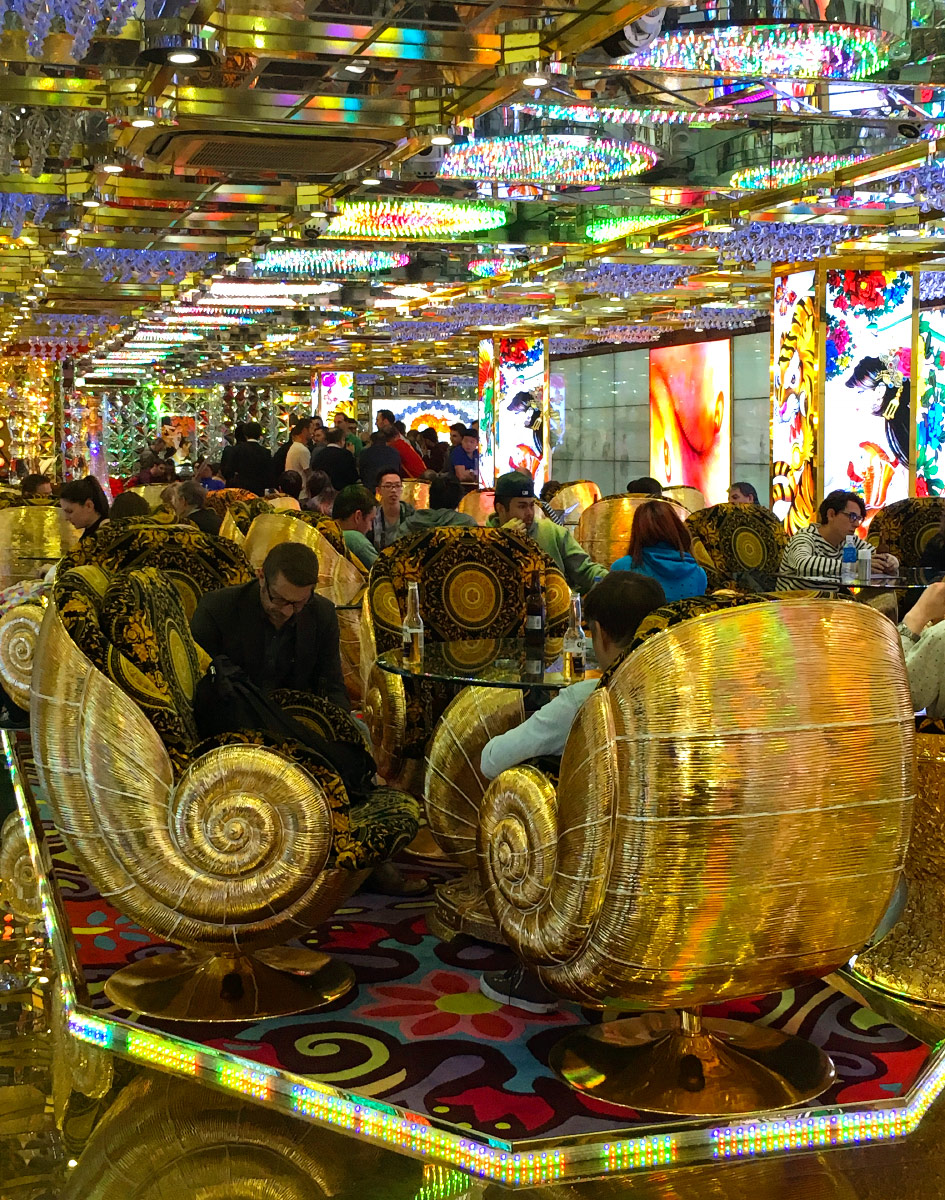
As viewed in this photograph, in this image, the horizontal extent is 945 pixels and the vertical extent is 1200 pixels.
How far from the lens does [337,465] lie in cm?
1193

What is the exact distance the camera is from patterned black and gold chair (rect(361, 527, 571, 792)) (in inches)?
210

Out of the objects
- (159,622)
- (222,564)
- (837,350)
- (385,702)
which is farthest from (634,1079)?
(837,350)

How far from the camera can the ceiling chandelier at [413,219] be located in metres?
11.5

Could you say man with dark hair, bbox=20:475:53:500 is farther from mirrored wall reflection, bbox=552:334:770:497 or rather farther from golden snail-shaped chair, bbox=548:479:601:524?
mirrored wall reflection, bbox=552:334:770:497

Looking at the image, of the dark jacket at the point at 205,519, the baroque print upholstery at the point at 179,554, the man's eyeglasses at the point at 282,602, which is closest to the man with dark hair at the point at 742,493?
Answer: the dark jacket at the point at 205,519

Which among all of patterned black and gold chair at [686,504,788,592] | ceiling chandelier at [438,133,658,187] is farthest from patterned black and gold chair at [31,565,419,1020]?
ceiling chandelier at [438,133,658,187]

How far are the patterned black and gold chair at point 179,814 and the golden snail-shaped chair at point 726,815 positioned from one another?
0.64 m

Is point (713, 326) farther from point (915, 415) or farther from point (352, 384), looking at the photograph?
point (352, 384)

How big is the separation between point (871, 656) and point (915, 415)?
10.9 meters

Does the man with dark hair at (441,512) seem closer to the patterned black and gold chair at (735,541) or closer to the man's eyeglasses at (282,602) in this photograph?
the patterned black and gold chair at (735,541)

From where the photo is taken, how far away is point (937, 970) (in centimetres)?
385

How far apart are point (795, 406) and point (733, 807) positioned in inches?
440

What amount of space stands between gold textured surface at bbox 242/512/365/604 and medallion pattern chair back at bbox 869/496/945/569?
375 cm

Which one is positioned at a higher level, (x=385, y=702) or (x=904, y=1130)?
(x=385, y=702)
